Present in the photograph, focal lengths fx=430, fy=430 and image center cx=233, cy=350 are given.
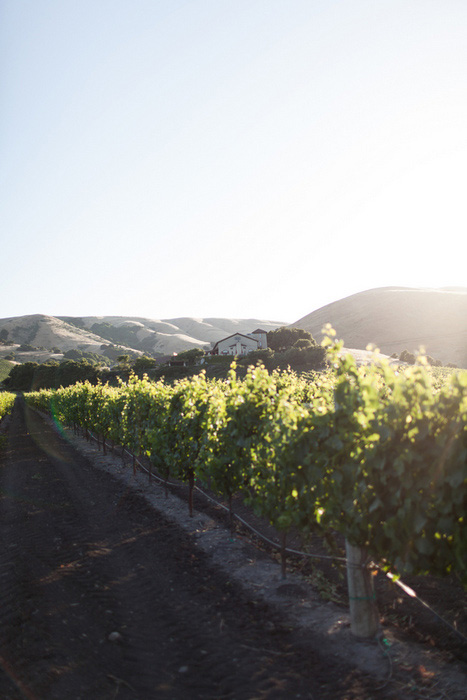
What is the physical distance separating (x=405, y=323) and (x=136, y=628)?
126 meters

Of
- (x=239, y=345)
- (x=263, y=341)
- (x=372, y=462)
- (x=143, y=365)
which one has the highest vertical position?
(x=263, y=341)

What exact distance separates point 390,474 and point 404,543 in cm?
75

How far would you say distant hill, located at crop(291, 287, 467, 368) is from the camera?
101975 millimetres

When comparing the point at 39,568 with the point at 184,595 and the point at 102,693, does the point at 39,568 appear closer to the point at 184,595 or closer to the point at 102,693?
the point at 184,595

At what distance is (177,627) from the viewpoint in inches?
235

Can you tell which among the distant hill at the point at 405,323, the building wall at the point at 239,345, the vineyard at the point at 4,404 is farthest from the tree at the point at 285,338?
the vineyard at the point at 4,404

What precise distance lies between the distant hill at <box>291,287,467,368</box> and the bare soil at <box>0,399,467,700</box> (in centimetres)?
8857

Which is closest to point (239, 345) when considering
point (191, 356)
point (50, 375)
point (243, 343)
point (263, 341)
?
point (243, 343)

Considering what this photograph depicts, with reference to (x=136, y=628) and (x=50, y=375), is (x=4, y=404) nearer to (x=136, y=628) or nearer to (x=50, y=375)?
(x=136, y=628)

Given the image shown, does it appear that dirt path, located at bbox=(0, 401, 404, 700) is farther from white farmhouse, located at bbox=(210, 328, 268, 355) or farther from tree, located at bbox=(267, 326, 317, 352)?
white farmhouse, located at bbox=(210, 328, 268, 355)

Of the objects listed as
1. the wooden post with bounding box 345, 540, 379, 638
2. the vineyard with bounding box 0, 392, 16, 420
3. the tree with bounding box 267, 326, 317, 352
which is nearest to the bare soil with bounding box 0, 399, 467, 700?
the wooden post with bounding box 345, 540, 379, 638

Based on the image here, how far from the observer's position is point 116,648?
545 centimetres

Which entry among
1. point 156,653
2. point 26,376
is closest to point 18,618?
point 156,653

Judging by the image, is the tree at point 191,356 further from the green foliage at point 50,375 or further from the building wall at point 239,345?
the green foliage at point 50,375
